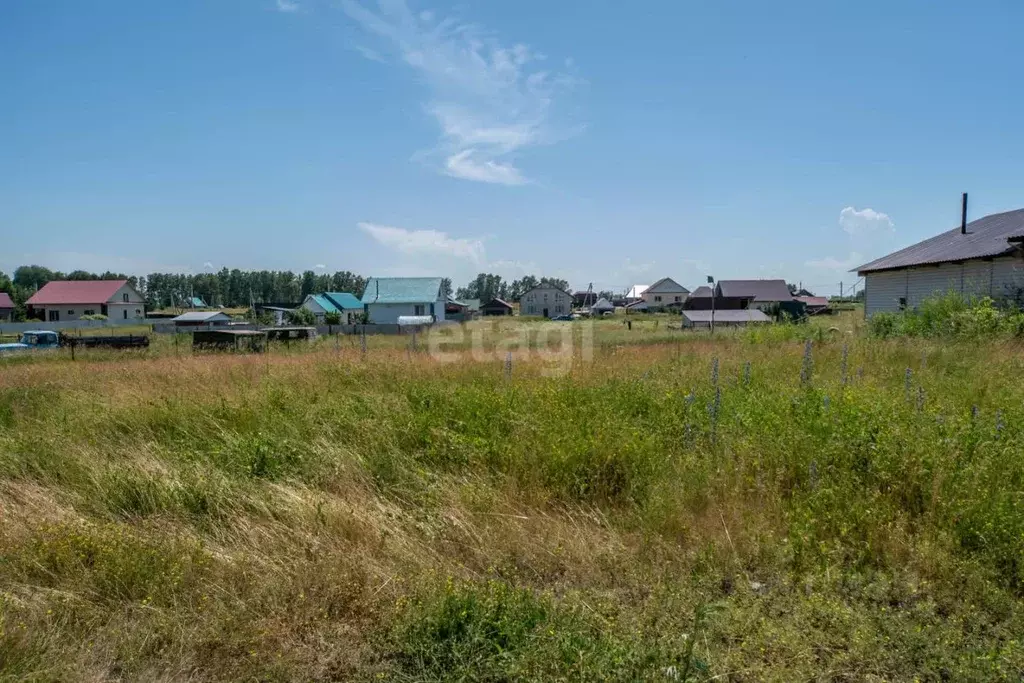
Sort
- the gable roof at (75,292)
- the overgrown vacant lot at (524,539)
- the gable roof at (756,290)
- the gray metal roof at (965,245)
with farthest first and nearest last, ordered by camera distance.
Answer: the gable roof at (756,290), the gable roof at (75,292), the gray metal roof at (965,245), the overgrown vacant lot at (524,539)

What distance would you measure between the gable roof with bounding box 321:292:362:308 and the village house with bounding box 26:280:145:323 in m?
22.5

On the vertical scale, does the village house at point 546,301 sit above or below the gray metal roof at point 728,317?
above

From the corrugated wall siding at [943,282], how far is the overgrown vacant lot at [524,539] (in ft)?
48.2

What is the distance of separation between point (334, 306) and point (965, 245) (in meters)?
57.7

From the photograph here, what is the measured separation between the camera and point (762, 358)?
9391 mm

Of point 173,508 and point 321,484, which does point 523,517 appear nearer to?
point 321,484

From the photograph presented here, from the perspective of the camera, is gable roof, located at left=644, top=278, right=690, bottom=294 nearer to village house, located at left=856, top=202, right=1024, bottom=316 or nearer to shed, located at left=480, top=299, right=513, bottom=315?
shed, located at left=480, top=299, right=513, bottom=315

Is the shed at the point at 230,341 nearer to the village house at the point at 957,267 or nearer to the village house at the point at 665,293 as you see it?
the village house at the point at 957,267

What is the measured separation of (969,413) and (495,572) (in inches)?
181

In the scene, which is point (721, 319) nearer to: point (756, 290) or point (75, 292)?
point (756, 290)

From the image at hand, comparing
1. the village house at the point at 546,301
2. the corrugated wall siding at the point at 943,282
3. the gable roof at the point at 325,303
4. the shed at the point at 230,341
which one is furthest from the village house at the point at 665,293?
the shed at the point at 230,341

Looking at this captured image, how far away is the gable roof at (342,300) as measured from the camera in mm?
64812

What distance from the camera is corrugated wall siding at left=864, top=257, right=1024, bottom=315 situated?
16.4 metres

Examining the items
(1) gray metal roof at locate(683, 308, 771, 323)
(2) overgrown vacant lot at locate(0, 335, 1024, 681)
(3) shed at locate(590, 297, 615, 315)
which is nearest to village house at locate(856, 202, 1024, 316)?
(2) overgrown vacant lot at locate(0, 335, 1024, 681)
